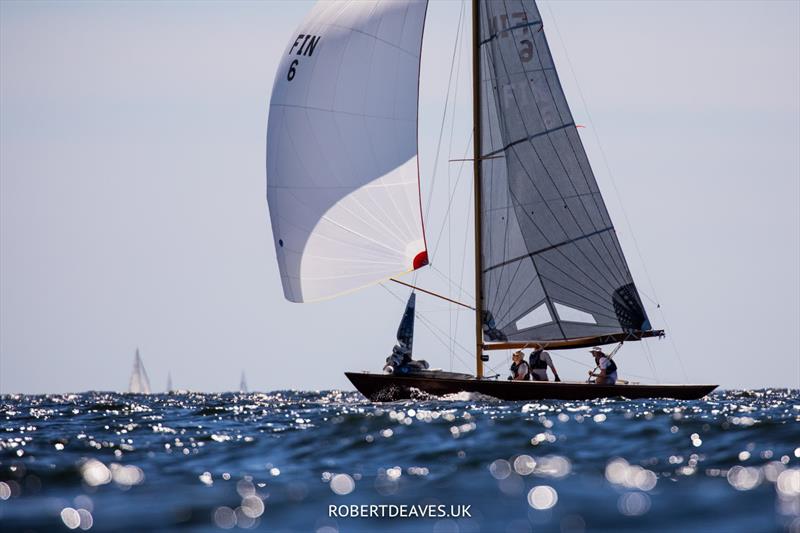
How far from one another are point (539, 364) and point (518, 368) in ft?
1.68

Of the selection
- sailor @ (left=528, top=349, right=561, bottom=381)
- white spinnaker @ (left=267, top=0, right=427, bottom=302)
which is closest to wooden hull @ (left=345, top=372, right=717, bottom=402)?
sailor @ (left=528, top=349, right=561, bottom=381)

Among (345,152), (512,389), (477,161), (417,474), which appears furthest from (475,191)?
(417,474)

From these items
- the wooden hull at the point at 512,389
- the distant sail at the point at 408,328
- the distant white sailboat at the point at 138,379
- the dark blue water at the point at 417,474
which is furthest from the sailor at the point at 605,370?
the distant white sailboat at the point at 138,379

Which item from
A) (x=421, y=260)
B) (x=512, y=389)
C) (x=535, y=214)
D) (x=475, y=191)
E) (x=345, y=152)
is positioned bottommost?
(x=512, y=389)

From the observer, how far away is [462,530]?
8.95 meters

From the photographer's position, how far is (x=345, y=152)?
2722cm

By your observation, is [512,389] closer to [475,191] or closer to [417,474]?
[475,191]

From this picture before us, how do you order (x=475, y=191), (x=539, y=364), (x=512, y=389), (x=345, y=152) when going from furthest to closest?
(x=475, y=191), (x=539, y=364), (x=345, y=152), (x=512, y=389)

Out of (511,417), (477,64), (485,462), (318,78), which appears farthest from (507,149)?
(485,462)

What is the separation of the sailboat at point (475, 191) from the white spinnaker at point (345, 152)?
0.03 m

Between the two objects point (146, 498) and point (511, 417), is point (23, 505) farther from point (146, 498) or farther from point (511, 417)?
point (511, 417)

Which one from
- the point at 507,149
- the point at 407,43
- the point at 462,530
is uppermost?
the point at 407,43

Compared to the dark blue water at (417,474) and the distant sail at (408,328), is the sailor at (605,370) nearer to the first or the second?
the distant sail at (408,328)

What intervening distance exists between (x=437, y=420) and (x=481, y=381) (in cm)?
824
